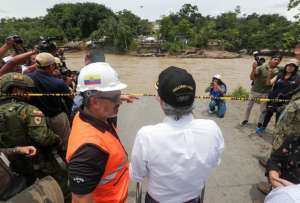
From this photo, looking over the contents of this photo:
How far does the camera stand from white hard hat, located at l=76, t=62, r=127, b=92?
1.63 m

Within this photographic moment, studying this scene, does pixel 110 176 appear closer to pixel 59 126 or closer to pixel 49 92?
pixel 59 126

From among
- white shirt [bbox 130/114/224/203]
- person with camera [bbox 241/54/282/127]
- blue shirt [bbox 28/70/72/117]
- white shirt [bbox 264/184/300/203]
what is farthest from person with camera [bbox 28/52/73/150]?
person with camera [bbox 241/54/282/127]

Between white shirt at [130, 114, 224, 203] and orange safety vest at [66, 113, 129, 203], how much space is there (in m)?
0.10

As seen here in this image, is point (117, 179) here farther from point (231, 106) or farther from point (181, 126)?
point (231, 106)

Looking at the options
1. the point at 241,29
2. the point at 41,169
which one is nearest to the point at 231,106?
the point at 41,169

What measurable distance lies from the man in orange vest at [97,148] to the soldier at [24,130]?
3.09 feet

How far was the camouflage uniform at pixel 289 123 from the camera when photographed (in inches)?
86.3

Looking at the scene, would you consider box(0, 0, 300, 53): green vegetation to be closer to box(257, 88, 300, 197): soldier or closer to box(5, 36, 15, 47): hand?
box(5, 36, 15, 47): hand

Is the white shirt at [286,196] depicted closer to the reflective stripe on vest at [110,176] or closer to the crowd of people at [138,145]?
the crowd of people at [138,145]

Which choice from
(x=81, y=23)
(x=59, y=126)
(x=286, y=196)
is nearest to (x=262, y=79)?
(x=59, y=126)

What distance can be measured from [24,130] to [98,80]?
3.84 feet

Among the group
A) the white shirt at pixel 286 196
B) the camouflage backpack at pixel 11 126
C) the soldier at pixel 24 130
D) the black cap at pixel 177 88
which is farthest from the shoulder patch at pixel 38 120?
the white shirt at pixel 286 196

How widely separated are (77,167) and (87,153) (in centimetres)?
9

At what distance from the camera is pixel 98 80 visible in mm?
1636
